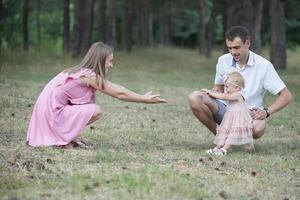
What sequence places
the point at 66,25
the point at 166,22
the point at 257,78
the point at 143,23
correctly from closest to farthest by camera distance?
1. the point at 257,78
2. the point at 66,25
3. the point at 143,23
4. the point at 166,22

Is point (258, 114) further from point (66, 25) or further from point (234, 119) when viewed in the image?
point (66, 25)

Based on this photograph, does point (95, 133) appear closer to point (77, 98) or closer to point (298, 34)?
point (77, 98)

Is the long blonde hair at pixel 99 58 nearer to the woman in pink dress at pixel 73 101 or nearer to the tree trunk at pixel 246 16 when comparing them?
the woman in pink dress at pixel 73 101

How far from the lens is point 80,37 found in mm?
32031

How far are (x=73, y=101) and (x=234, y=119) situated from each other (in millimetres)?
1968

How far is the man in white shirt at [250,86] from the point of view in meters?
8.43

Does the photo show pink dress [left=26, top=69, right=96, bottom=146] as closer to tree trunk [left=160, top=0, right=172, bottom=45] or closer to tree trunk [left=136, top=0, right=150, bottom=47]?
tree trunk [left=136, top=0, right=150, bottom=47]

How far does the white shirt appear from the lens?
28.0 ft

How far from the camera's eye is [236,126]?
27.0 ft

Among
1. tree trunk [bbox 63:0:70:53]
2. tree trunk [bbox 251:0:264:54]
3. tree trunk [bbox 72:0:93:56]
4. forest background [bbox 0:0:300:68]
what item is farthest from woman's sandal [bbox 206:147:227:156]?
tree trunk [bbox 63:0:70:53]

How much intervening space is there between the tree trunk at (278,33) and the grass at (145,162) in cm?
1413

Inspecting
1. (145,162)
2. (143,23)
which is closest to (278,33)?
(145,162)

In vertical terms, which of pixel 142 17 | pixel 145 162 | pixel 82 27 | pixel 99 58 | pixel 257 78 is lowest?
pixel 142 17

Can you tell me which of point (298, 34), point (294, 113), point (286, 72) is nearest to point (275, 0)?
point (286, 72)
